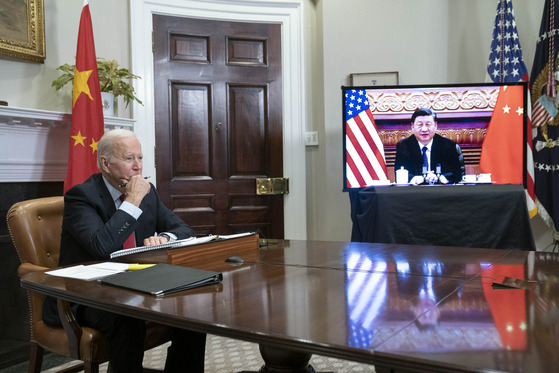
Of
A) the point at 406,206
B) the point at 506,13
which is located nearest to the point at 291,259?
Answer: the point at 406,206

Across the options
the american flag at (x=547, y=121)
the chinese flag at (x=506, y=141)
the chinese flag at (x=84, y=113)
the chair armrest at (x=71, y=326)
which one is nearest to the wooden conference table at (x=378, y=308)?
the chair armrest at (x=71, y=326)

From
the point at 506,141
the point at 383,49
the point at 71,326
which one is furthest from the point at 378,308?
the point at 383,49

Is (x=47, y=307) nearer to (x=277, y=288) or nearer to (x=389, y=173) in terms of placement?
(x=277, y=288)

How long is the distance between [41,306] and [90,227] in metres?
0.37

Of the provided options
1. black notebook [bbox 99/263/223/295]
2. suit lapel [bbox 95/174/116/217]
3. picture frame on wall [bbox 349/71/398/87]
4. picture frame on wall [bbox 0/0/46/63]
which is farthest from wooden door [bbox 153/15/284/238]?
black notebook [bbox 99/263/223/295]

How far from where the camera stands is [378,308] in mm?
1019

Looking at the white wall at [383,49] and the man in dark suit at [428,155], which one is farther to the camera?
the white wall at [383,49]

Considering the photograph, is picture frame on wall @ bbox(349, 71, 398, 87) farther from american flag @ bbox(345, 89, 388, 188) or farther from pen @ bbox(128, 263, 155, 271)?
pen @ bbox(128, 263, 155, 271)

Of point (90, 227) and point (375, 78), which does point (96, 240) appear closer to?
point (90, 227)

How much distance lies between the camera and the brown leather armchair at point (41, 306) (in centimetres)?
158

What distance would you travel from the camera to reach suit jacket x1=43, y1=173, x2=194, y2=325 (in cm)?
178

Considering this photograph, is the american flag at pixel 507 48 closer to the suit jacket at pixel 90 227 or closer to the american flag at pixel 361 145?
the american flag at pixel 361 145

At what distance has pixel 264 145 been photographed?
4.36 m

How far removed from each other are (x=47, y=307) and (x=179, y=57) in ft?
9.15
